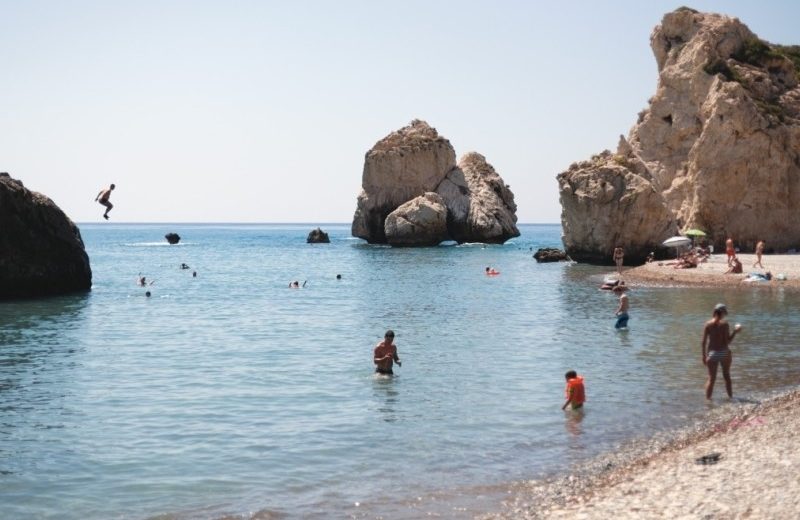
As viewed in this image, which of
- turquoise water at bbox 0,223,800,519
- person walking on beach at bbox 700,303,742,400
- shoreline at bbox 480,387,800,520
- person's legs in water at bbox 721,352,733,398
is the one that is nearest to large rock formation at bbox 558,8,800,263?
turquoise water at bbox 0,223,800,519

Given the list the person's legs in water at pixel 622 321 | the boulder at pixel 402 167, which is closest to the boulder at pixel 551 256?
the boulder at pixel 402 167

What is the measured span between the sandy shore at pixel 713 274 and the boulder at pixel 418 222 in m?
44.7

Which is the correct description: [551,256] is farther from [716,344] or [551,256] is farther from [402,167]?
[716,344]

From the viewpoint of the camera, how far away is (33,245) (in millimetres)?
44062

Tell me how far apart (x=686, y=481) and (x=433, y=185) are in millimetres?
94712

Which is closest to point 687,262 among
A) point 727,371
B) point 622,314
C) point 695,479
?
point 622,314

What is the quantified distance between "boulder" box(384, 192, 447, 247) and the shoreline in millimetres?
82245

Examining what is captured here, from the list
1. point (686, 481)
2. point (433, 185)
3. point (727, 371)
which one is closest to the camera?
point (686, 481)

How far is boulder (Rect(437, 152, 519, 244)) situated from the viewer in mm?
103250

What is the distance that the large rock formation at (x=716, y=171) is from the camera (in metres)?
57.6

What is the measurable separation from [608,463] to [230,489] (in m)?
6.04

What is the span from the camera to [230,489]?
1262 cm

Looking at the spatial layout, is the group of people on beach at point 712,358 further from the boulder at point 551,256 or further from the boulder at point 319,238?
the boulder at point 319,238

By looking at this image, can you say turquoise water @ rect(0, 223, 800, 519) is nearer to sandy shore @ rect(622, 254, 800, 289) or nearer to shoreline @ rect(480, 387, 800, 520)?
shoreline @ rect(480, 387, 800, 520)
